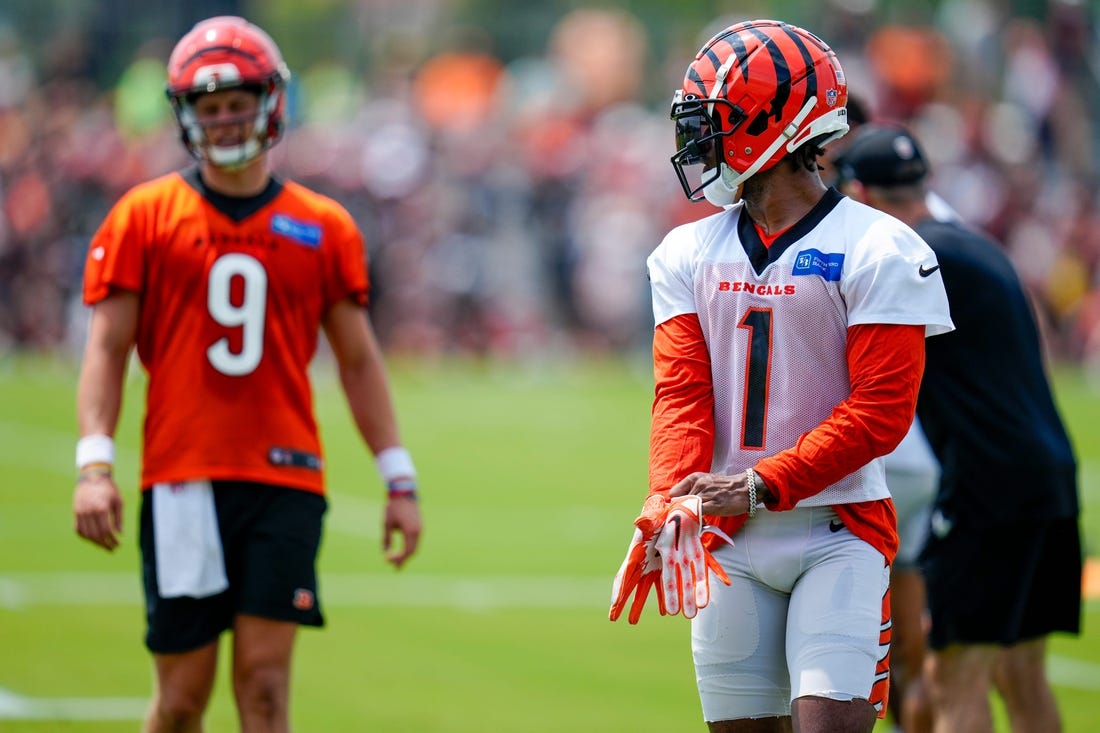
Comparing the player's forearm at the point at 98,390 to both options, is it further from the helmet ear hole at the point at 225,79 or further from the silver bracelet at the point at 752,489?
the silver bracelet at the point at 752,489

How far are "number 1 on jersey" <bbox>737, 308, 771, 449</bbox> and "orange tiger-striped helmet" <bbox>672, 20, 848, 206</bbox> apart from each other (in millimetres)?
408

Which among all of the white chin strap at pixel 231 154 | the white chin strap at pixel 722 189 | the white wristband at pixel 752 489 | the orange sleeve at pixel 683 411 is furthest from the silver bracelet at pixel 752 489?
the white chin strap at pixel 231 154

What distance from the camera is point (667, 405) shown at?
5.07m

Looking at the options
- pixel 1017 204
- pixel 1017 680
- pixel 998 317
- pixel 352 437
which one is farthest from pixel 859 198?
pixel 1017 204

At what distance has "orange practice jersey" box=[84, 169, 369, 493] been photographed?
→ 6.11 meters

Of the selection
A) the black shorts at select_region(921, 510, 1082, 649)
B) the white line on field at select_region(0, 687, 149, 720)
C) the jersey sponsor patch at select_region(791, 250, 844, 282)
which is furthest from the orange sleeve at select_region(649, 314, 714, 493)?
the white line on field at select_region(0, 687, 149, 720)

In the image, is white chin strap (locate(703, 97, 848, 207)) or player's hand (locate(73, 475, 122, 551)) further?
player's hand (locate(73, 475, 122, 551))

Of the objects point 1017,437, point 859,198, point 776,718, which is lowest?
point 776,718

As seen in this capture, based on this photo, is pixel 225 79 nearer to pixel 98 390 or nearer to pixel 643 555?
pixel 98 390

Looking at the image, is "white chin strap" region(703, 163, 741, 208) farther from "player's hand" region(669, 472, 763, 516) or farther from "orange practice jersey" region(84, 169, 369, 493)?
"orange practice jersey" region(84, 169, 369, 493)

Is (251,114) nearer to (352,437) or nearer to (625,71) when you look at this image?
(352,437)

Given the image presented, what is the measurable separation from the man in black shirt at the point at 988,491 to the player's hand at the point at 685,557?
6.47 feet

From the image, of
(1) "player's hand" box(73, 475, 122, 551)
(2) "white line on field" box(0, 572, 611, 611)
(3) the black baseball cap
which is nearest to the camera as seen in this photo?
(1) "player's hand" box(73, 475, 122, 551)

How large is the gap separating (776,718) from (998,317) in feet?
6.78
